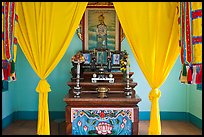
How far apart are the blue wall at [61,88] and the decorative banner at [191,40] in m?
2.62

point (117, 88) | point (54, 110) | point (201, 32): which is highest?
point (201, 32)

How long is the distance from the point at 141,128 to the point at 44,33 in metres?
2.70

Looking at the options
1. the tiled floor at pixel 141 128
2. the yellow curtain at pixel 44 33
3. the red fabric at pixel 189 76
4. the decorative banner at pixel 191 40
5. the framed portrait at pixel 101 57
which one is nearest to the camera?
the decorative banner at pixel 191 40

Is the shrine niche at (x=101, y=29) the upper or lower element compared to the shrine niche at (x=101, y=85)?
upper

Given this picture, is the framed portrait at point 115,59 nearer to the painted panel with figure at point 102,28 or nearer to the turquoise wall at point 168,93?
the painted panel with figure at point 102,28

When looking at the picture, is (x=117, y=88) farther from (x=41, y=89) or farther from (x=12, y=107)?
(x=12, y=107)

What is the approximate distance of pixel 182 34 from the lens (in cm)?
408

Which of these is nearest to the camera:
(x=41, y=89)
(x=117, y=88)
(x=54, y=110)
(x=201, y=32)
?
(x=201, y=32)

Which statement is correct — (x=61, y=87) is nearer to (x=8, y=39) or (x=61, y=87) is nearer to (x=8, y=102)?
(x=8, y=102)

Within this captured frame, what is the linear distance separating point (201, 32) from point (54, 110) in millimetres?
3938

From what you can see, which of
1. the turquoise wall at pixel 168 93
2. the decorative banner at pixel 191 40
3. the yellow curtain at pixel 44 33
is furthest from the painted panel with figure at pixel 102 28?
the decorative banner at pixel 191 40

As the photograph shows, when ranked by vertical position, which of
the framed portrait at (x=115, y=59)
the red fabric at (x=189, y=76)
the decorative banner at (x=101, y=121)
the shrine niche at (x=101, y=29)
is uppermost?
the shrine niche at (x=101, y=29)

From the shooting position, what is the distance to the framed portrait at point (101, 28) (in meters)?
6.42

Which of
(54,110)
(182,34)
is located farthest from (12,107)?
(182,34)
